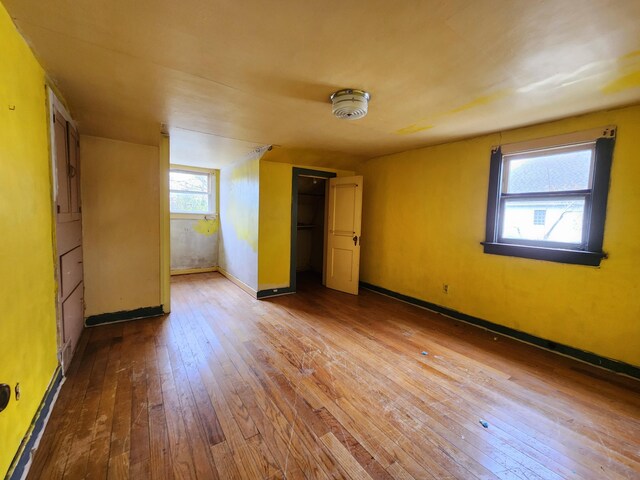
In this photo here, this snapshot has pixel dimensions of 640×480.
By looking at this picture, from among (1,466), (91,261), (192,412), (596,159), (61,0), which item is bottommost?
(192,412)

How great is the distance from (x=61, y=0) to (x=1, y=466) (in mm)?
2028

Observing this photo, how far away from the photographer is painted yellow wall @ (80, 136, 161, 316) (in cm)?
302

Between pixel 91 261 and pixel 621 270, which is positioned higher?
pixel 621 270

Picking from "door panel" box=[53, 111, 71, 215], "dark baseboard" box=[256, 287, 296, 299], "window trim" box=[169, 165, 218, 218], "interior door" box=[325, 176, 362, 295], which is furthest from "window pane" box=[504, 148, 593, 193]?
"window trim" box=[169, 165, 218, 218]

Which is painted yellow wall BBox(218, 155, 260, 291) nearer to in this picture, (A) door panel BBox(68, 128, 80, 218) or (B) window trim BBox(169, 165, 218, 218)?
(B) window trim BBox(169, 165, 218, 218)

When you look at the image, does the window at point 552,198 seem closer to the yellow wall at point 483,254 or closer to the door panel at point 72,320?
the yellow wall at point 483,254

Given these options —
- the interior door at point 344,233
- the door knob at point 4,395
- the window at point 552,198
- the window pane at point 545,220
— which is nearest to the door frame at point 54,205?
the door knob at point 4,395

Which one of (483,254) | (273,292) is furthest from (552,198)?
(273,292)

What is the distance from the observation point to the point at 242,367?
7.49ft

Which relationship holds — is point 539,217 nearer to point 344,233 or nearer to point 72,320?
point 344,233

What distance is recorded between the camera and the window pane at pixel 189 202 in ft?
17.9

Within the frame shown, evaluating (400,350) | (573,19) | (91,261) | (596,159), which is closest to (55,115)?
(91,261)

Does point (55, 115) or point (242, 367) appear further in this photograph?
point (242, 367)

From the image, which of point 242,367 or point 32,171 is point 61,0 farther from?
point 242,367
